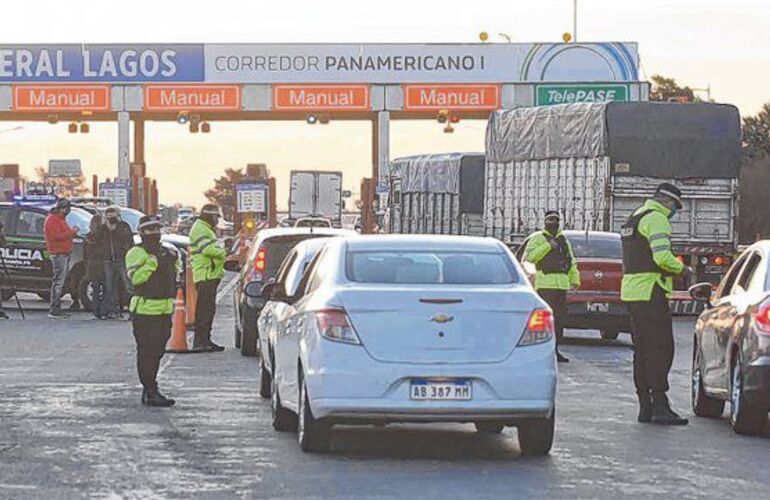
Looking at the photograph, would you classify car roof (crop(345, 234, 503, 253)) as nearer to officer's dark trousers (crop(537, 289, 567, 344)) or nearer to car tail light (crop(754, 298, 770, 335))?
car tail light (crop(754, 298, 770, 335))

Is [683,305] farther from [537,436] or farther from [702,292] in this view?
[537,436]

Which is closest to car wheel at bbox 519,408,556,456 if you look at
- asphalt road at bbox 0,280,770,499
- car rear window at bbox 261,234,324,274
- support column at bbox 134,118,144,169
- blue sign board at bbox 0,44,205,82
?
asphalt road at bbox 0,280,770,499

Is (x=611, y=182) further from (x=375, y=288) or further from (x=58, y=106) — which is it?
(x=58, y=106)

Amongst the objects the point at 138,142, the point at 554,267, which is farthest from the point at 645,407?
the point at 138,142

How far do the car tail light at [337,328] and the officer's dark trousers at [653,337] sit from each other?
3563 mm

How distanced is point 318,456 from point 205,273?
1117 cm

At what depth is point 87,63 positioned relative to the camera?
200 feet

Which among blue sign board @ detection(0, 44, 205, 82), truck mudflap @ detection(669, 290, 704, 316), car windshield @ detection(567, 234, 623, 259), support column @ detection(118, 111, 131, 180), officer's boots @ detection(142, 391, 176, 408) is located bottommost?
truck mudflap @ detection(669, 290, 704, 316)

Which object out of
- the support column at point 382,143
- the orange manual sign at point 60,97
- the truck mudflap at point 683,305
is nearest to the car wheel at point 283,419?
the truck mudflap at point 683,305

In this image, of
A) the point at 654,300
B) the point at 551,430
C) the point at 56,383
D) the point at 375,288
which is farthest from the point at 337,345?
the point at 56,383

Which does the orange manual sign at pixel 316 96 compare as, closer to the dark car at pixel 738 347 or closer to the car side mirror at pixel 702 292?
the dark car at pixel 738 347

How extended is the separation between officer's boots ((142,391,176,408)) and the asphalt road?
3.9 inches

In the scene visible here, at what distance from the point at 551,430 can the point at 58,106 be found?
49.8m

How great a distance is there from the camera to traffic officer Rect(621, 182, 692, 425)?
15203 mm
